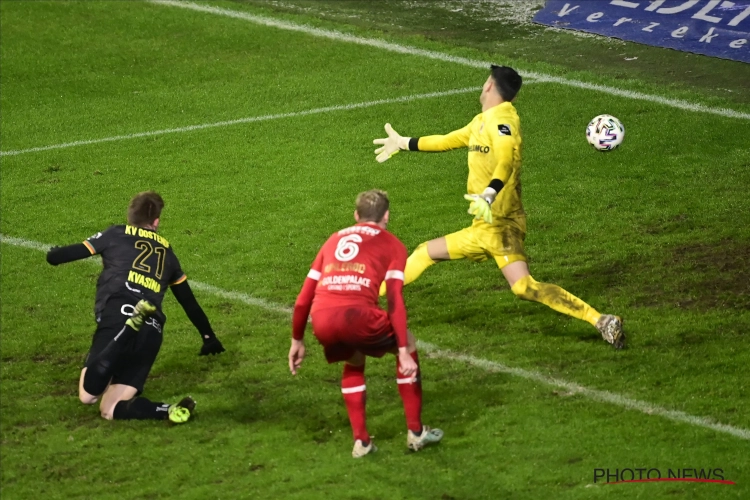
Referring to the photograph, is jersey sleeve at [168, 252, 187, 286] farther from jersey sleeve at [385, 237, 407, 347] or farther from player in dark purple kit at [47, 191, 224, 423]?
jersey sleeve at [385, 237, 407, 347]

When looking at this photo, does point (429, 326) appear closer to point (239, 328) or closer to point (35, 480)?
point (239, 328)

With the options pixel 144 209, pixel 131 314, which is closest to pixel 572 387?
pixel 131 314

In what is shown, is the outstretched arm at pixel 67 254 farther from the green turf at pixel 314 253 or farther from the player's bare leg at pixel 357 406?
the player's bare leg at pixel 357 406

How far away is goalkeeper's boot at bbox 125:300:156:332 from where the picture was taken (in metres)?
7.74

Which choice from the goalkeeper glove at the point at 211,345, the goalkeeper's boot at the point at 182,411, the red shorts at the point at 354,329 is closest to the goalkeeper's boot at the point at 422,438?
the red shorts at the point at 354,329

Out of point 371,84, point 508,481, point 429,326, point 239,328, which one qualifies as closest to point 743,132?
point 371,84

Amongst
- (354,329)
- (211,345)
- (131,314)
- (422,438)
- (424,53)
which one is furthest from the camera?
(424,53)

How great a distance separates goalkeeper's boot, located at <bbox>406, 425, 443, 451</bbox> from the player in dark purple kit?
60.8 inches

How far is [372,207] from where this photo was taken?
7371 millimetres

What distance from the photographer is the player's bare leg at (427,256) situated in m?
9.17

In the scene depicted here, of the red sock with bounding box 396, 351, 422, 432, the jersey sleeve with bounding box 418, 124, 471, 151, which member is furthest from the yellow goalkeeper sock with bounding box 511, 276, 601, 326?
the red sock with bounding box 396, 351, 422, 432

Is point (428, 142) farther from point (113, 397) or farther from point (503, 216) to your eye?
point (113, 397)

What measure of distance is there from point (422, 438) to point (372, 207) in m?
1.52

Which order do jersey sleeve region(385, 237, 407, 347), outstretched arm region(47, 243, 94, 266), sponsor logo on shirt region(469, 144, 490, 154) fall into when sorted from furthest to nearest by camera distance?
sponsor logo on shirt region(469, 144, 490, 154) → outstretched arm region(47, 243, 94, 266) → jersey sleeve region(385, 237, 407, 347)
